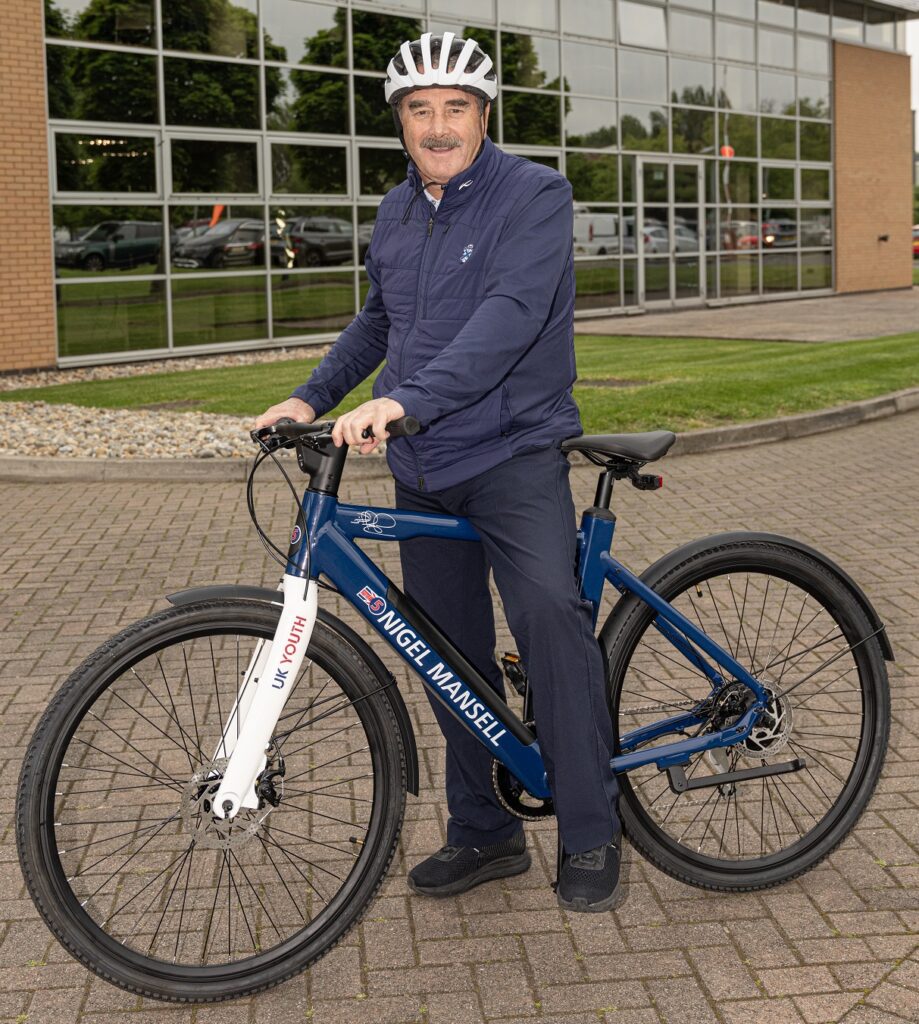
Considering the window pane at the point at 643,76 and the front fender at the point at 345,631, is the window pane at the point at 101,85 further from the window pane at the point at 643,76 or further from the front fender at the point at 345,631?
the front fender at the point at 345,631

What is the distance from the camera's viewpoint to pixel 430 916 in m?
3.56

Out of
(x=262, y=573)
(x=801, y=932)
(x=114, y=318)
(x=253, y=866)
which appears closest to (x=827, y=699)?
(x=801, y=932)

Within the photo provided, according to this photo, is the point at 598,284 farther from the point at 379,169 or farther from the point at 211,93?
the point at 211,93

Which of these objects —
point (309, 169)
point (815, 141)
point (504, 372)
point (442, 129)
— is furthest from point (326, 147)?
point (504, 372)

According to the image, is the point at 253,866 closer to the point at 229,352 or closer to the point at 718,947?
the point at 718,947

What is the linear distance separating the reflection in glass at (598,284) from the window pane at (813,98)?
25.6 feet

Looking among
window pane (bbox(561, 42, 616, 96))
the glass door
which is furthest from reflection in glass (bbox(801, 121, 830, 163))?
window pane (bbox(561, 42, 616, 96))

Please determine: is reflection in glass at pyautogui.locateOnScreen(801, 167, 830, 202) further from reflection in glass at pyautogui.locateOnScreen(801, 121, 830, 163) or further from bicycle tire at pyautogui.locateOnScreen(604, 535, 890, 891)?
bicycle tire at pyautogui.locateOnScreen(604, 535, 890, 891)

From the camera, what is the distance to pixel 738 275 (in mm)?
29453

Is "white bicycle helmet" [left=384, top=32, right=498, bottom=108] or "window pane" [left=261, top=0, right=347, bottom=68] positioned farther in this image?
"window pane" [left=261, top=0, right=347, bottom=68]

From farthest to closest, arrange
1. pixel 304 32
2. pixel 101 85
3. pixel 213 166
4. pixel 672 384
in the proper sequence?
pixel 304 32 < pixel 213 166 < pixel 101 85 < pixel 672 384

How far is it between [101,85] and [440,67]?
15.9m

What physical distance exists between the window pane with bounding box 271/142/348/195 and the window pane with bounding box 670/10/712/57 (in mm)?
A: 9110

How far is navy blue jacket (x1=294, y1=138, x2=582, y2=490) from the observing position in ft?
10.2
